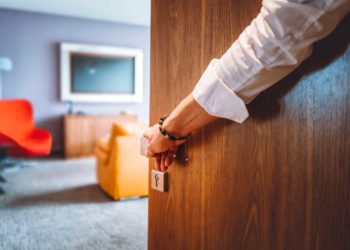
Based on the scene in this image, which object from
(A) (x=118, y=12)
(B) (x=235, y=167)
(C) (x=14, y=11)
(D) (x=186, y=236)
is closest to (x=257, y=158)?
(B) (x=235, y=167)

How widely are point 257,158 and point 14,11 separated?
5441 mm

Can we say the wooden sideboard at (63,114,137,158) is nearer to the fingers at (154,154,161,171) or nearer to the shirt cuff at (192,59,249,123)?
the fingers at (154,154,161,171)

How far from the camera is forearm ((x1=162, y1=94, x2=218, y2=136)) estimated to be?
771mm

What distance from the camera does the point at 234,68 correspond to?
651mm

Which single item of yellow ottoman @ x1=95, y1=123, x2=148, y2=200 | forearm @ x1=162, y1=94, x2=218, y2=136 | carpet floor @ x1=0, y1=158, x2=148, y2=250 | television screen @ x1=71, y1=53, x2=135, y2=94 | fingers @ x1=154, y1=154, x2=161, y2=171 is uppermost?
television screen @ x1=71, y1=53, x2=135, y2=94

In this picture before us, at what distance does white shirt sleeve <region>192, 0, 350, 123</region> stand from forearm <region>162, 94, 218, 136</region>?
4 cm

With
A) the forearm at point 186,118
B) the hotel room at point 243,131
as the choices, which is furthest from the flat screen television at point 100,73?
the forearm at point 186,118

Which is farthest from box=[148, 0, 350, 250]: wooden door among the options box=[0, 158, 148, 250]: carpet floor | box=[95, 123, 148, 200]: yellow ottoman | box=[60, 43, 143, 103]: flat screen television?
box=[60, 43, 143, 103]: flat screen television

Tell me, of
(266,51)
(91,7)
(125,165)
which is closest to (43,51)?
(91,7)

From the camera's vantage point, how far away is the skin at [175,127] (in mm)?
780

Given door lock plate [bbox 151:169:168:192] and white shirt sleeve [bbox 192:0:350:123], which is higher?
white shirt sleeve [bbox 192:0:350:123]

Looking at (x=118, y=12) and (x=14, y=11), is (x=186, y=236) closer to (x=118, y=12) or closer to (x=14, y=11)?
(x=118, y=12)

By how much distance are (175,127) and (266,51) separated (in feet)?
1.17

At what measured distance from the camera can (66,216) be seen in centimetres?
256
